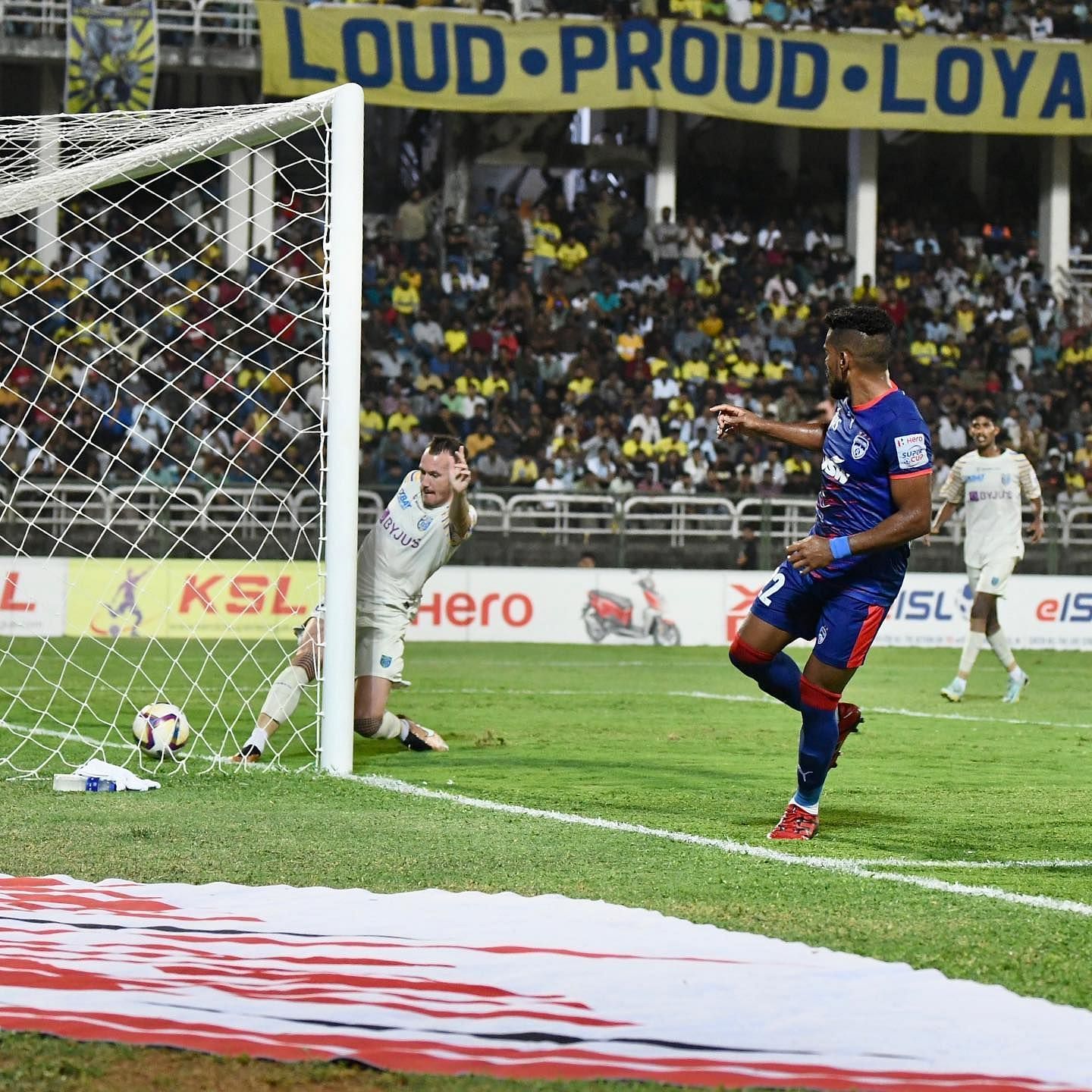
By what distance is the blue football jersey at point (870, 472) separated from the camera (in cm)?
663

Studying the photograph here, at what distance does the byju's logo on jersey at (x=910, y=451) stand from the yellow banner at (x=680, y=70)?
21195 mm

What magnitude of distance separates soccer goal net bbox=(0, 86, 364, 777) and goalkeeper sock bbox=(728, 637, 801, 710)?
225 cm

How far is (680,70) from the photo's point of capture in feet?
93.3

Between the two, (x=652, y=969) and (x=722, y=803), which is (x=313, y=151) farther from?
(x=652, y=969)

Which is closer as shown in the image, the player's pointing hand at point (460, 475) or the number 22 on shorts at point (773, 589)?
the number 22 on shorts at point (773, 589)

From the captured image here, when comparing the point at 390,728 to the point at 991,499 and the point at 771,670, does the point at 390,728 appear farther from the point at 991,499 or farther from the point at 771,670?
the point at 991,499

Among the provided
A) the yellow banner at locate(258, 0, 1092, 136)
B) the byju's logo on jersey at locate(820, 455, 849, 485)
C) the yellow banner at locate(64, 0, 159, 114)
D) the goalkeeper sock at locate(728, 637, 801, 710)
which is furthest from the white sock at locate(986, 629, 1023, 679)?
the yellow banner at locate(64, 0, 159, 114)

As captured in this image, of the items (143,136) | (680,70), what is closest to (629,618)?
(680,70)

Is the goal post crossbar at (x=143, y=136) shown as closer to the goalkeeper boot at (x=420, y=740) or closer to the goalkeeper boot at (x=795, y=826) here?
the goalkeeper boot at (x=420, y=740)

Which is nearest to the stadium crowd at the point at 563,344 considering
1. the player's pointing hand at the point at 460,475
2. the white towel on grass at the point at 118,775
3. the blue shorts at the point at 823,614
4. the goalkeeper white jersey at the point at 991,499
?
the goalkeeper white jersey at the point at 991,499

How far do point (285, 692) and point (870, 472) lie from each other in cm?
365

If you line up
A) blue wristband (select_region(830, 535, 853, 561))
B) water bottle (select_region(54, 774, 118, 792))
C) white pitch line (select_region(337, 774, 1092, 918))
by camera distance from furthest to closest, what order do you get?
water bottle (select_region(54, 774, 118, 792)), blue wristband (select_region(830, 535, 853, 561)), white pitch line (select_region(337, 774, 1092, 918))

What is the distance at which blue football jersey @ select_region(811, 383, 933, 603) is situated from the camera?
21.7 ft

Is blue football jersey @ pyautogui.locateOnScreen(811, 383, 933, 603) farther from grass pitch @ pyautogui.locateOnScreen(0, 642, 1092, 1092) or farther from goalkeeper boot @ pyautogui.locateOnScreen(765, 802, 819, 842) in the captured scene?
grass pitch @ pyautogui.locateOnScreen(0, 642, 1092, 1092)
